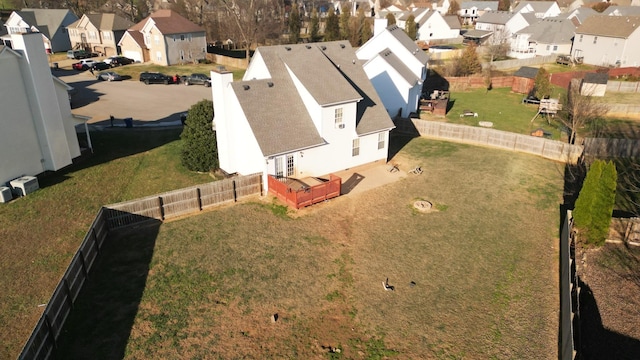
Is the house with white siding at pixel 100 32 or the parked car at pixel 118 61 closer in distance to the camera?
the parked car at pixel 118 61

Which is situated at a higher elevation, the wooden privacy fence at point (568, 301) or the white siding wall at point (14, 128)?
the white siding wall at point (14, 128)

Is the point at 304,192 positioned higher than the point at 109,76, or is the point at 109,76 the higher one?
the point at 109,76

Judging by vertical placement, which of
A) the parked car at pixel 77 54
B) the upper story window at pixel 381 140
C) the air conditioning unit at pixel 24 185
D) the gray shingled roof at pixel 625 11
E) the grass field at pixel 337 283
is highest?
the gray shingled roof at pixel 625 11

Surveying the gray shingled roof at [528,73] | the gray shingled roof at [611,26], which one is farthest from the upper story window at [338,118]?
the gray shingled roof at [611,26]

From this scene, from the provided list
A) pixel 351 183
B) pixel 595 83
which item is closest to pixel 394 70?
pixel 351 183

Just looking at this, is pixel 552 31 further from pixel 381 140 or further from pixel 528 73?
pixel 381 140

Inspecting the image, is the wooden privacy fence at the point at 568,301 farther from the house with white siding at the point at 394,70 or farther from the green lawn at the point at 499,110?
the house with white siding at the point at 394,70

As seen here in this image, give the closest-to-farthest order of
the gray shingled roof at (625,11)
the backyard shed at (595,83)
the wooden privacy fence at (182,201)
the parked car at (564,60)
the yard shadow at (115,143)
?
the wooden privacy fence at (182,201), the yard shadow at (115,143), the backyard shed at (595,83), the parked car at (564,60), the gray shingled roof at (625,11)

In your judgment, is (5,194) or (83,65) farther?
(83,65)
